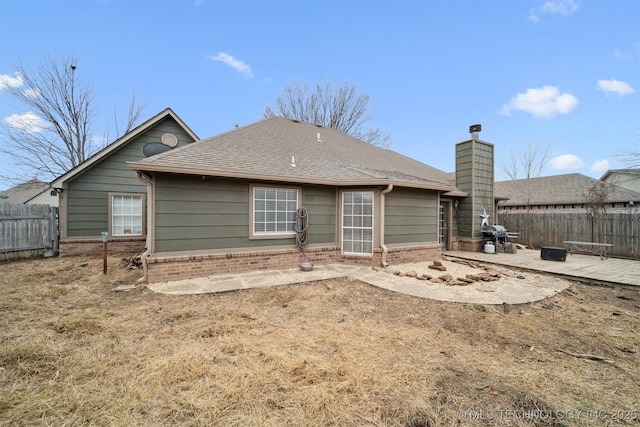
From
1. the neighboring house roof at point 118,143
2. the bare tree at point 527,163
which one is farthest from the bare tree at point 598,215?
the neighboring house roof at point 118,143

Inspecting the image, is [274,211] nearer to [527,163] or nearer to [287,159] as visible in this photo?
[287,159]

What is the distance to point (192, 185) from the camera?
18.8 ft

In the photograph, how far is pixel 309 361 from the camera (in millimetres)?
2662

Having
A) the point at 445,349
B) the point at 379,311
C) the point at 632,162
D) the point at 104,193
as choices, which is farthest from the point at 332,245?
the point at 632,162

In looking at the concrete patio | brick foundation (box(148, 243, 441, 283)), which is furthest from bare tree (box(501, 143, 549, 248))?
brick foundation (box(148, 243, 441, 283))

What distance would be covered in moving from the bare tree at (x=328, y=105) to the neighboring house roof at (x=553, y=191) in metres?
11.0

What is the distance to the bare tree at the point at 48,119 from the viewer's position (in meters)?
11.5

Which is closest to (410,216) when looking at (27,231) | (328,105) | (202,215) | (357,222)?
(357,222)

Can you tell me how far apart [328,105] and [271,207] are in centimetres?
1532

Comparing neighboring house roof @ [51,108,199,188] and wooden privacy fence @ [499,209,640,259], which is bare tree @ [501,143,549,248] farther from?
neighboring house roof @ [51,108,199,188]

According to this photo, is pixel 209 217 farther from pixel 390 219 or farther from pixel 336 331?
pixel 390 219

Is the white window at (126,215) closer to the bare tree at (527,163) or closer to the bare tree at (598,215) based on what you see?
the bare tree at (598,215)

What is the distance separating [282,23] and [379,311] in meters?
13.1

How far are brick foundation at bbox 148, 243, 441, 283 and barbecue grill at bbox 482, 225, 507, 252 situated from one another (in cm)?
308
